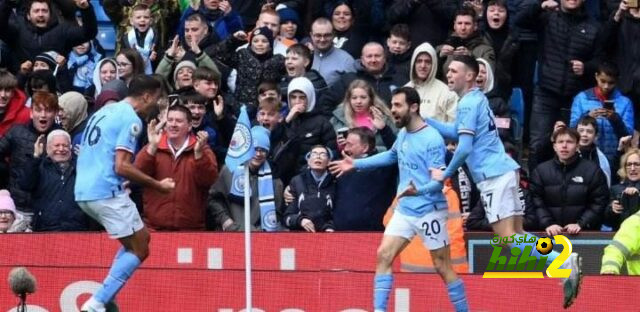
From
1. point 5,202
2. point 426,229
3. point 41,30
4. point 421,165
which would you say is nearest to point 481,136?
point 421,165

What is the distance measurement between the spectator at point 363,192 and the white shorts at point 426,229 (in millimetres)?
1728

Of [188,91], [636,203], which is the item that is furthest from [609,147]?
[188,91]

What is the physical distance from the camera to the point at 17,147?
18.8 m

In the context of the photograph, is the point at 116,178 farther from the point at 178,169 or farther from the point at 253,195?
the point at 253,195

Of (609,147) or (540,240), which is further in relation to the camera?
(609,147)

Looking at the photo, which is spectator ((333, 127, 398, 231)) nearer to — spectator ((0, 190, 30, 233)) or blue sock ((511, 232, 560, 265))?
blue sock ((511, 232, 560, 265))

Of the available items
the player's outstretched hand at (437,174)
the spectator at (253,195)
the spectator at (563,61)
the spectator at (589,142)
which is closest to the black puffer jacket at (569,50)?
the spectator at (563,61)

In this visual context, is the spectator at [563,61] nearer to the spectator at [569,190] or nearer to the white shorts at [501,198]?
the spectator at [569,190]

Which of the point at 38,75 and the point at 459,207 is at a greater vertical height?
the point at 38,75

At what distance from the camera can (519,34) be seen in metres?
20.1

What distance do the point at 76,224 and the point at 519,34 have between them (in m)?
5.32

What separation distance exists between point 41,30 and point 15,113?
5.34ft

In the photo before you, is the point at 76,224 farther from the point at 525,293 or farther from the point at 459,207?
the point at 525,293

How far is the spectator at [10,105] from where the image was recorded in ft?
64.1
